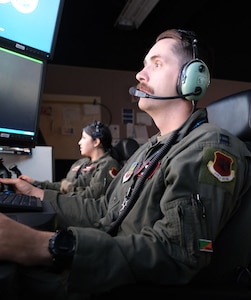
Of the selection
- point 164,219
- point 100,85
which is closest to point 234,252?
point 164,219

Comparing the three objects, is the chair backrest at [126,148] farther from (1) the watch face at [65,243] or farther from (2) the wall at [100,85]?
(1) the watch face at [65,243]

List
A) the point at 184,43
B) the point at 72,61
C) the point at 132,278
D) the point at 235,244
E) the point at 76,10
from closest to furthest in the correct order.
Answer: the point at 132,278, the point at 235,244, the point at 184,43, the point at 76,10, the point at 72,61

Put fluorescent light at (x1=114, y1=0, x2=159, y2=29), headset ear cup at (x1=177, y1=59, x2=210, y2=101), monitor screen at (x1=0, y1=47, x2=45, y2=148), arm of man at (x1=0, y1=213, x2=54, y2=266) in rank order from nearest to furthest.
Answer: arm of man at (x1=0, y1=213, x2=54, y2=266)
headset ear cup at (x1=177, y1=59, x2=210, y2=101)
monitor screen at (x1=0, y1=47, x2=45, y2=148)
fluorescent light at (x1=114, y1=0, x2=159, y2=29)

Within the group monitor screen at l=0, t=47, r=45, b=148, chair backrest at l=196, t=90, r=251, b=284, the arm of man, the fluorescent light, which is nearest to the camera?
the arm of man

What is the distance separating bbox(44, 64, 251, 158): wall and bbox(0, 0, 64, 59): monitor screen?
2791 millimetres

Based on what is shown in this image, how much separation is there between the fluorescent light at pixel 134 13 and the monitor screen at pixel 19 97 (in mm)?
2119

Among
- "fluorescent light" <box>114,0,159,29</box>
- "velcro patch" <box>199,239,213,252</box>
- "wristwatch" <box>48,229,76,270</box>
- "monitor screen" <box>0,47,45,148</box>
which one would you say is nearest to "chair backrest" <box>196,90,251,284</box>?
"velcro patch" <box>199,239,213,252</box>

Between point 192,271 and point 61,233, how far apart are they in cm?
29

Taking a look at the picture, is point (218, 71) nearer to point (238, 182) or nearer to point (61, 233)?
point (238, 182)

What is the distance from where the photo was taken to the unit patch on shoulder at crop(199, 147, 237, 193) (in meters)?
0.74

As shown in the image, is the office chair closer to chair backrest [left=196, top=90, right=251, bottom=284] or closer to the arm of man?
chair backrest [left=196, top=90, right=251, bottom=284]

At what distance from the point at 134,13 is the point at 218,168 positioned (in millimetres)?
2859

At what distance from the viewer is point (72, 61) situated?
13.4ft

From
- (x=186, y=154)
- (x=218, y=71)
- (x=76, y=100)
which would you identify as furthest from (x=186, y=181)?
(x=218, y=71)
